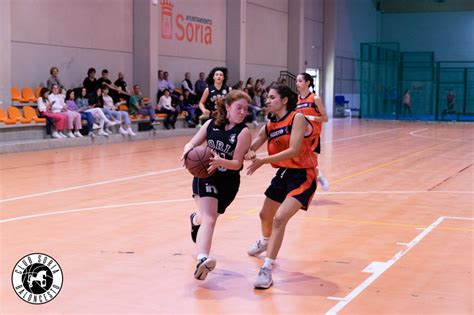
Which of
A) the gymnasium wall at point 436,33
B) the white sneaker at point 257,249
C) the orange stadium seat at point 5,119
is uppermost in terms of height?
the gymnasium wall at point 436,33

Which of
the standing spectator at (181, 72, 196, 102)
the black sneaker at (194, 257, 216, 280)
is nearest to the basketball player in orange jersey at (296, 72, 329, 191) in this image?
the black sneaker at (194, 257, 216, 280)

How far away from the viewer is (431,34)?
1681 inches

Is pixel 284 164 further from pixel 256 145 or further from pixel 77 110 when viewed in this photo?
pixel 77 110

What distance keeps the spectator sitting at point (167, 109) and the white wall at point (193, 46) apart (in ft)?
6.98

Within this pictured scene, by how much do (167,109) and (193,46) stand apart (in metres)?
4.30

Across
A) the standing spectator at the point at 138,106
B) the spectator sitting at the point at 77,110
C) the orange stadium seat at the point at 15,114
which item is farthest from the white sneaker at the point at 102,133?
the orange stadium seat at the point at 15,114

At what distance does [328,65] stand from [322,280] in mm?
32269

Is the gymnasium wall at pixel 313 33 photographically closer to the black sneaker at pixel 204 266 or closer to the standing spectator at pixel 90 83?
the standing spectator at pixel 90 83

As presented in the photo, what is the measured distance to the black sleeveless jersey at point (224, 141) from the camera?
5.76 metres

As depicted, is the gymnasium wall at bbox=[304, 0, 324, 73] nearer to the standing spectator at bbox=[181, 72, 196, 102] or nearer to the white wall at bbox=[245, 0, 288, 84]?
the white wall at bbox=[245, 0, 288, 84]

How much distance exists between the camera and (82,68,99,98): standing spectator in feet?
61.8

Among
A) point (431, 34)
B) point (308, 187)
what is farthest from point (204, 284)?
point (431, 34)

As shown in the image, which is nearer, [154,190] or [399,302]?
[399,302]

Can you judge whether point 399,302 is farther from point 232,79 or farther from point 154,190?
point 232,79
